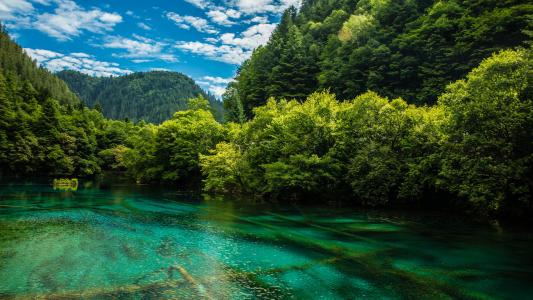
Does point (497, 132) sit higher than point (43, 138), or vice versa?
point (497, 132)

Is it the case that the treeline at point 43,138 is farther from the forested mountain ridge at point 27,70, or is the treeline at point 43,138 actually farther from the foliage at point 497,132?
the foliage at point 497,132

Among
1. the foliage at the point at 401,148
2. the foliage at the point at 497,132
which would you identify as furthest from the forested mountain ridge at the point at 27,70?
the foliage at the point at 497,132

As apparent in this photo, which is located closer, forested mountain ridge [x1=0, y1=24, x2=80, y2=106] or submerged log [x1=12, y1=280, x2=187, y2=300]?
submerged log [x1=12, y1=280, x2=187, y2=300]

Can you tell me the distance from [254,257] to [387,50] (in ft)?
153

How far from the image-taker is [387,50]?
5356 cm

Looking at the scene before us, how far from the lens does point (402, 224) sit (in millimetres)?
24391

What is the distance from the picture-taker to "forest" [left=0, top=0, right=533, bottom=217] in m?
22.7

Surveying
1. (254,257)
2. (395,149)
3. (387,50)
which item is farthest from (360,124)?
(387,50)

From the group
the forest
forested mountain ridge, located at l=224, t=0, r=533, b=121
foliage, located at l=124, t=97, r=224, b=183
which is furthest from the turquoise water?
foliage, located at l=124, t=97, r=224, b=183

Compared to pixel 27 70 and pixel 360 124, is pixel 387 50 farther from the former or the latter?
pixel 27 70

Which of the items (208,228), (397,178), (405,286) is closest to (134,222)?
(208,228)

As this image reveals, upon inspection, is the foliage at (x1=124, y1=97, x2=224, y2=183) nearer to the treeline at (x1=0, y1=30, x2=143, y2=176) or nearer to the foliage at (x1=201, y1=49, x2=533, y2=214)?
the foliage at (x1=201, y1=49, x2=533, y2=214)

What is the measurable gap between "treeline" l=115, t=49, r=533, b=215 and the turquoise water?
10.7 feet

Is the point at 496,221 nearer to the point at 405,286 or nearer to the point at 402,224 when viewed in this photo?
the point at 402,224
